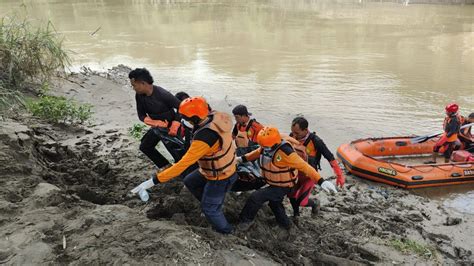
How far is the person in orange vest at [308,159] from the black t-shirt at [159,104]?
4.87 ft

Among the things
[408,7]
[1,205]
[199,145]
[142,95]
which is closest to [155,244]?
[199,145]

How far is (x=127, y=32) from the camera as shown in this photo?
19.8 m

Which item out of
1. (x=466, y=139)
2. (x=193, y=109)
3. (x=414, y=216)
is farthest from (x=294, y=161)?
(x=466, y=139)

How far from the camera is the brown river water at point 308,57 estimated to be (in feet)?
33.7

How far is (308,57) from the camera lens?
15.6 m

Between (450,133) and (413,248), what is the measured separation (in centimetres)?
358

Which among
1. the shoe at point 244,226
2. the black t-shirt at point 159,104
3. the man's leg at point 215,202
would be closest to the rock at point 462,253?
the shoe at point 244,226

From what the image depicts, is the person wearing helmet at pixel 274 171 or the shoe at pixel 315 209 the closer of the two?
the person wearing helmet at pixel 274 171

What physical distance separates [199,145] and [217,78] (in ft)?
32.3

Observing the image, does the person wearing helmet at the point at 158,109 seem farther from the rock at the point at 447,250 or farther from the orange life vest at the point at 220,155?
the rock at the point at 447,250

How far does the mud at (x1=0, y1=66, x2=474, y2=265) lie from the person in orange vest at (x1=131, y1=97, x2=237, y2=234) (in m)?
0.25

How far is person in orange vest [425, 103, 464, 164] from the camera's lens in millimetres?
7207

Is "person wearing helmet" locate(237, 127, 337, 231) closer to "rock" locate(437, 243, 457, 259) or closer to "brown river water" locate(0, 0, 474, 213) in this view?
"rock" locate(437, 243, 457, 259)

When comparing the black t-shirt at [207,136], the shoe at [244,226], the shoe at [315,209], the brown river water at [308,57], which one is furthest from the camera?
the brown river water at [308,57]
